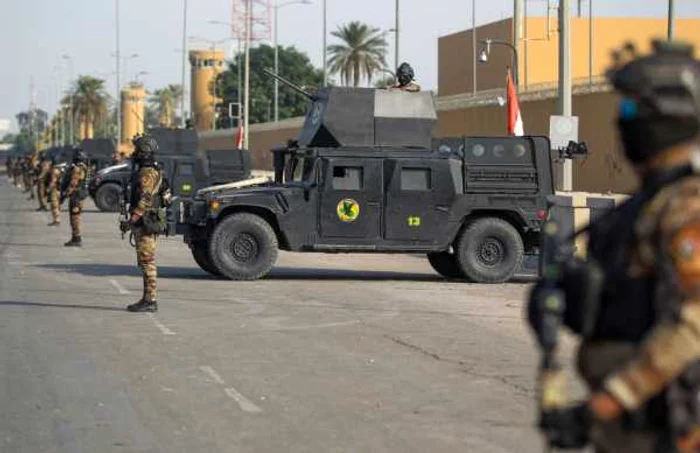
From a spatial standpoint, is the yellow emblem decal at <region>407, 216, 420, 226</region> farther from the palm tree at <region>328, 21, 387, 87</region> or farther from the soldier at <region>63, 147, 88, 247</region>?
the palm tree at <region>328, 21, 387, 87</region>

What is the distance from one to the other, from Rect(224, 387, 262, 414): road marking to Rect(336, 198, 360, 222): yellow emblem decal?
9.33 m

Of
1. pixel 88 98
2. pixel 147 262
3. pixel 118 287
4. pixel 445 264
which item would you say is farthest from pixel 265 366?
pixel 88 98

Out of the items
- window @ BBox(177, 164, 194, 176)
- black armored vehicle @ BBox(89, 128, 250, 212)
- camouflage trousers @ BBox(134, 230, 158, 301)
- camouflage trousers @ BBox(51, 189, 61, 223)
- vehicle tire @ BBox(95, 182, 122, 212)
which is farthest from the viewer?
vehicle tire @ BBox(95, 182, 122, 212)

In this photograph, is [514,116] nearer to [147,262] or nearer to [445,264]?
[445,264]

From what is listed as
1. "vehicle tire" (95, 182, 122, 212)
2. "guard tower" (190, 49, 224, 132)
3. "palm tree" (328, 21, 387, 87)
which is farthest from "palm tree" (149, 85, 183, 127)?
"vehicle tire" (95, 182, 122, 212)

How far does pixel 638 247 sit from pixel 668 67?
0.48 metres

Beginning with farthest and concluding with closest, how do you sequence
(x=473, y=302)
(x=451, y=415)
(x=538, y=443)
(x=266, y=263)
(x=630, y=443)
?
(x=266, y=263) < (x=473, y=302) < (x=451, y=415) < (x=538, y=443) < (x=630, y=443)

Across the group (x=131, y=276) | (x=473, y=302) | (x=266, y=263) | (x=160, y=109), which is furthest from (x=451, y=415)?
(x=160, y=109)

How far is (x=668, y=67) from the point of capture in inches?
147

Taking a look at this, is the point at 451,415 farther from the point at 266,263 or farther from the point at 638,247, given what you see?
the point at 266,263

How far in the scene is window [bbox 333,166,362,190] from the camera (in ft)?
63.1

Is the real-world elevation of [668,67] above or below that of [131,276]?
above

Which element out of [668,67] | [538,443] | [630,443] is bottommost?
[538,443]

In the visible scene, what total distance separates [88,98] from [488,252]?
410 feet
